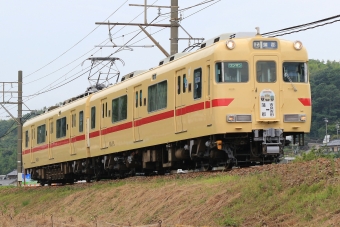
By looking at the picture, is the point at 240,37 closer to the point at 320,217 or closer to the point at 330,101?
the point at 320,217

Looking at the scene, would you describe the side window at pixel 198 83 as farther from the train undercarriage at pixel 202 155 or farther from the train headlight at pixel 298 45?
the train headlight at pixel 298 45

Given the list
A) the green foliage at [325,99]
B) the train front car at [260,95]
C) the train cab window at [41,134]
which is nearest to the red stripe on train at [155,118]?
the train front car at [260,95]

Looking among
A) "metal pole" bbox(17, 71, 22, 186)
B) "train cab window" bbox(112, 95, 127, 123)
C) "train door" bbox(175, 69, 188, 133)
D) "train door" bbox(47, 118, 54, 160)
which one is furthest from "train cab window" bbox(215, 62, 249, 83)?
"metal pole" bbox(17, 71, 22, 186)

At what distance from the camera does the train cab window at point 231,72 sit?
57.5 feet

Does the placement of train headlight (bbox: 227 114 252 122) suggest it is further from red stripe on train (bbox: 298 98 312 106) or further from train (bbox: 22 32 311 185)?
red stripe on train (bbox: 298 98 312 106)

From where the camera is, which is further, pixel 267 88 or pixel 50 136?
pixel 50 136

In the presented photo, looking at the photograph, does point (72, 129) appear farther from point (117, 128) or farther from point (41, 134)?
point (41, 134)

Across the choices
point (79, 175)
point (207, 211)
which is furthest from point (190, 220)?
A: point (79, 175)

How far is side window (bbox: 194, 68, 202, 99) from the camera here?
59.7 feet

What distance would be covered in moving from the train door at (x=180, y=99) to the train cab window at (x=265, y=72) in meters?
1.98

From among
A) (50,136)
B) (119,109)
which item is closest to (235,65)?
(119,109)

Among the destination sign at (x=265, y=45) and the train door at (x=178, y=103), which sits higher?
the destination sign at (x=265, y=45)

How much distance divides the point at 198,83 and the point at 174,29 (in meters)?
7.06

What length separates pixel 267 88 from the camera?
700 inches
